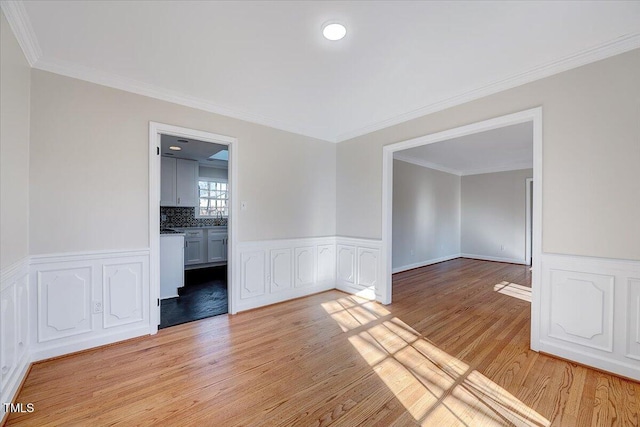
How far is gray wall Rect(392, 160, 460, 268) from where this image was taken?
5.86 m

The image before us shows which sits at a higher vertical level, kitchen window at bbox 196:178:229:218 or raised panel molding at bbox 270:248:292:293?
kitchen window at bbox 196:178:229:218

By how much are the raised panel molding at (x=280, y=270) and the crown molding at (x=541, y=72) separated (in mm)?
2450

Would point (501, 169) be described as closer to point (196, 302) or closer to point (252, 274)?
point (252, 274)

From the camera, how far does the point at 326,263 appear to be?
4305 mm

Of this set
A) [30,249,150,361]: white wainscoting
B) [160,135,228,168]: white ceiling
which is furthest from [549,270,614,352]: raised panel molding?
[160,135,228,168]: white ceiling

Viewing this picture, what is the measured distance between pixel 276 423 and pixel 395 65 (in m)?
2.86

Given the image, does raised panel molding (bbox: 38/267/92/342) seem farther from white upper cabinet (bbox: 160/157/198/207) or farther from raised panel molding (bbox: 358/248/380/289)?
white upper cabinet (bbox: 160/157/198/207)

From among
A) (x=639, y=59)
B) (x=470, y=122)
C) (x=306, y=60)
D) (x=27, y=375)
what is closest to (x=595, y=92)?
(x=639, y=59)

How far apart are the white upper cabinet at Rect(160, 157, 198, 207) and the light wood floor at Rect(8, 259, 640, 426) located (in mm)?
3735

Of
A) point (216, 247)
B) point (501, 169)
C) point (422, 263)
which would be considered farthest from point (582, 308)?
point (216, 247)

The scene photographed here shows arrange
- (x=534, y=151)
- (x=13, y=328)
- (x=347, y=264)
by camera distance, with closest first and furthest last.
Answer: (x=13, y=328) < (x=534, y=151) < (x=347, y=264)

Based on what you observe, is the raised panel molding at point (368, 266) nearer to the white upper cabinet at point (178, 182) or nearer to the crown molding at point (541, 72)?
the crown molding at point (541, 72)

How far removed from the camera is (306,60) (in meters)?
2.27

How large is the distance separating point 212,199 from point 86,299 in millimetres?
4585
